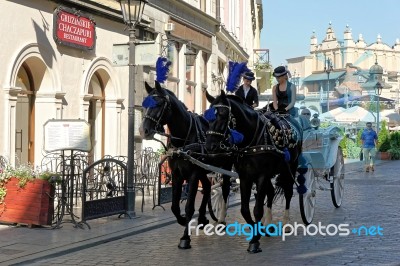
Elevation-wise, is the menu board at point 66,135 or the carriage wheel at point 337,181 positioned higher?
the menu board at point 66,135

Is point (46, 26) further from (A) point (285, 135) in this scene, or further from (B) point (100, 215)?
(A) point (285, 135)

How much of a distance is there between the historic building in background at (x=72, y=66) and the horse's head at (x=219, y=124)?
178 inches

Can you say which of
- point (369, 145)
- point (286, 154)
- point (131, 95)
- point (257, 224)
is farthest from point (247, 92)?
point (369, 145)

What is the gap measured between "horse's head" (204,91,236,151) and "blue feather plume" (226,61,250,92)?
71cm

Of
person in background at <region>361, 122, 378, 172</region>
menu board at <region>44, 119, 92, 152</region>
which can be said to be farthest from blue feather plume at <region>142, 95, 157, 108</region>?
person in background at <region>361, 122, 378, 172</region>

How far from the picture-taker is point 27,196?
35.6 ft

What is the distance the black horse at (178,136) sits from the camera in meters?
9.17

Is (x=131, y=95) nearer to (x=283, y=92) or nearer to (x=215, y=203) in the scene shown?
(x=215, y=203)

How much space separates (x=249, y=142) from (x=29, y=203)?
3.96 m

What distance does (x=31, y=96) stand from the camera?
588 inches

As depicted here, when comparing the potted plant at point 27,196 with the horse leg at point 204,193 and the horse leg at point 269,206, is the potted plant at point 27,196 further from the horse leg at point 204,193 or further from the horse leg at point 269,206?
the horse leg at point 269,206

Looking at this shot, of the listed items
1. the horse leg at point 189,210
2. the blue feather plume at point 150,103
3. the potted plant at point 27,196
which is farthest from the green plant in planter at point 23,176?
the horse leg at point 189,210

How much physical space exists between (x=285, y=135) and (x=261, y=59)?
101 ft

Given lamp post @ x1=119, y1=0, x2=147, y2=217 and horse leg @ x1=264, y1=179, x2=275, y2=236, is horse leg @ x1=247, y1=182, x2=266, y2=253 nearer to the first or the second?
horse leg @ x1=264, y1=179, x2=275, y2=236
